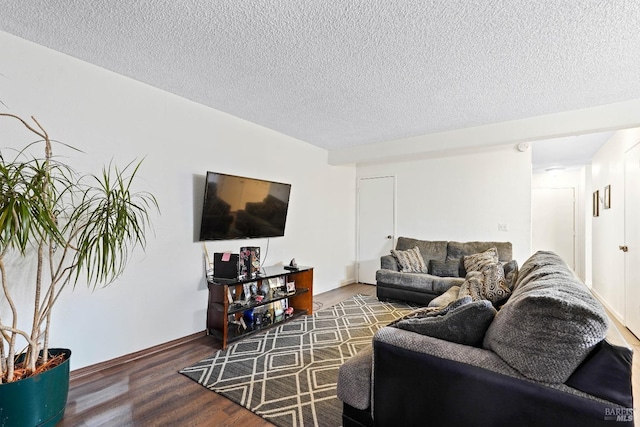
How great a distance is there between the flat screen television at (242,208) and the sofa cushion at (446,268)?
7.54 ft

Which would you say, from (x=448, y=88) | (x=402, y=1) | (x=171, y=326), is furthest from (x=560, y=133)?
(x=171, y=326)

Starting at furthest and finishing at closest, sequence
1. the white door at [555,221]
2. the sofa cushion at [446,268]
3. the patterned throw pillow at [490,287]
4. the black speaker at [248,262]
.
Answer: the white door at [555,221] < the sofa cushion at [446,268] < the black speaker at [248,262] < the patterned throw pillow at [490,287]

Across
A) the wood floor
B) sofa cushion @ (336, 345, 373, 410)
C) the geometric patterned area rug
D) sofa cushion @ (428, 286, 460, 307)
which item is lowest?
the wood floor

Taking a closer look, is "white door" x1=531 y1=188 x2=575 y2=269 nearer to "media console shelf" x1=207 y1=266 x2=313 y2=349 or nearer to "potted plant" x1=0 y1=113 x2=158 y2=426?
"media console shelf" x1=207 y1=266 x2=313 y2=349

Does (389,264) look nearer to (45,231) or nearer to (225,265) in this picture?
(225,265)

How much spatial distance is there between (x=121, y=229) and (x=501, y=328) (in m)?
2.09

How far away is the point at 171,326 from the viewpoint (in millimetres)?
2803

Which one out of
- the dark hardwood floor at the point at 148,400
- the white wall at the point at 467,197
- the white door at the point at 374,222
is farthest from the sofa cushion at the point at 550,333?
the white door at the point at 374,222

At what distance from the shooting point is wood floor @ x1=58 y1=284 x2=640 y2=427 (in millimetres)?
1771

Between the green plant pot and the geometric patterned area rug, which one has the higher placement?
the green plant pot

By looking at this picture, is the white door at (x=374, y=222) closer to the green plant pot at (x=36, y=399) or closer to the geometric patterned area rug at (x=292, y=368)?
the geometric patterned area rug at (x=292, y=368)

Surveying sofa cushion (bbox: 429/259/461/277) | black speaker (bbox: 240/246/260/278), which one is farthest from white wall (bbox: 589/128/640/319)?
black speaker (bbox: 240/246/260/278)

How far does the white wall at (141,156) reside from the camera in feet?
6.98

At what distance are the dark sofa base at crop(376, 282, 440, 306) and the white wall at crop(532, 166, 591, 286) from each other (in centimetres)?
402
